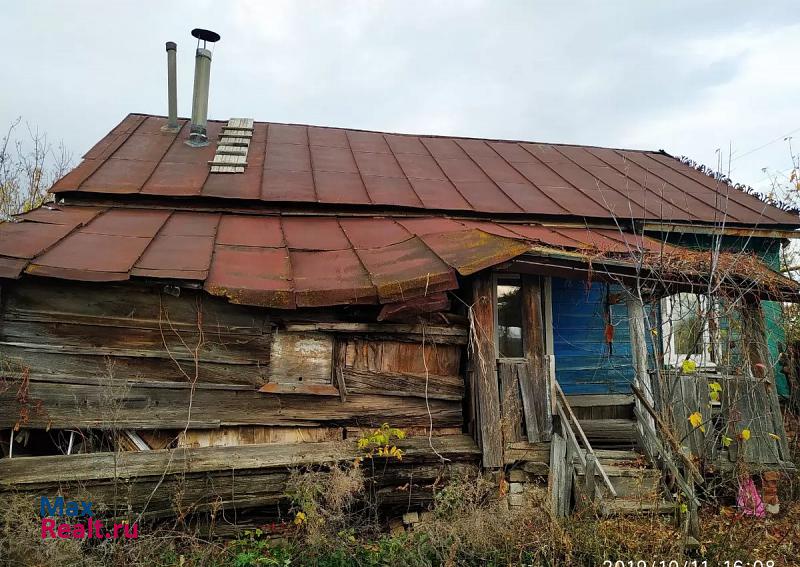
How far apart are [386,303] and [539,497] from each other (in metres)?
2.49

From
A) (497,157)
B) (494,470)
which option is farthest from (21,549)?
(497,157)

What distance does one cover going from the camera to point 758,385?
6168mm

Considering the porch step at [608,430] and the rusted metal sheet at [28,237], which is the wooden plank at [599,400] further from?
the rusted metal sheet at [28,237]

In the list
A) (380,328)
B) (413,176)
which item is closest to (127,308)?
(380,328)

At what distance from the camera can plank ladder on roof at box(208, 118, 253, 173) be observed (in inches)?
304

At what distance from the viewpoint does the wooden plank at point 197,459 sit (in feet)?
15.1

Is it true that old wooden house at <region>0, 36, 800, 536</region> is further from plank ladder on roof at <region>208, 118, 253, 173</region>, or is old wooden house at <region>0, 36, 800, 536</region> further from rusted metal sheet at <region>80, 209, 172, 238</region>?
plank ladder on roof at <region>208, 118, 253, 173</region>

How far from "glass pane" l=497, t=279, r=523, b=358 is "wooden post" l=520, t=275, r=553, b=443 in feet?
0.95

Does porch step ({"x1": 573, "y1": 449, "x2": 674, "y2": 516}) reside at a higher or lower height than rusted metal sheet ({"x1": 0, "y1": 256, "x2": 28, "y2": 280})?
lower

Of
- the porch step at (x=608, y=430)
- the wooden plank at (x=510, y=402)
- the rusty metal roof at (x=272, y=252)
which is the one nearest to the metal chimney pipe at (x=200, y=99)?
the rusty metal roof at (x=272, y=252)

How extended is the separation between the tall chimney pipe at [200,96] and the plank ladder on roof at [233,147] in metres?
0.33

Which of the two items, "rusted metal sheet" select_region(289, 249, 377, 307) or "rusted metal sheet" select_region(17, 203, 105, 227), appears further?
"rusted metal sheet" select_region(17, 203, 105, 227)

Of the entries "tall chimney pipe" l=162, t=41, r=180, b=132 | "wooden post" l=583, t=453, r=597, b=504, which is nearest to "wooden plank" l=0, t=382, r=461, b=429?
"wooden post" l=583, t=453, r=597, b=504

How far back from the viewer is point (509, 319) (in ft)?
21.7
